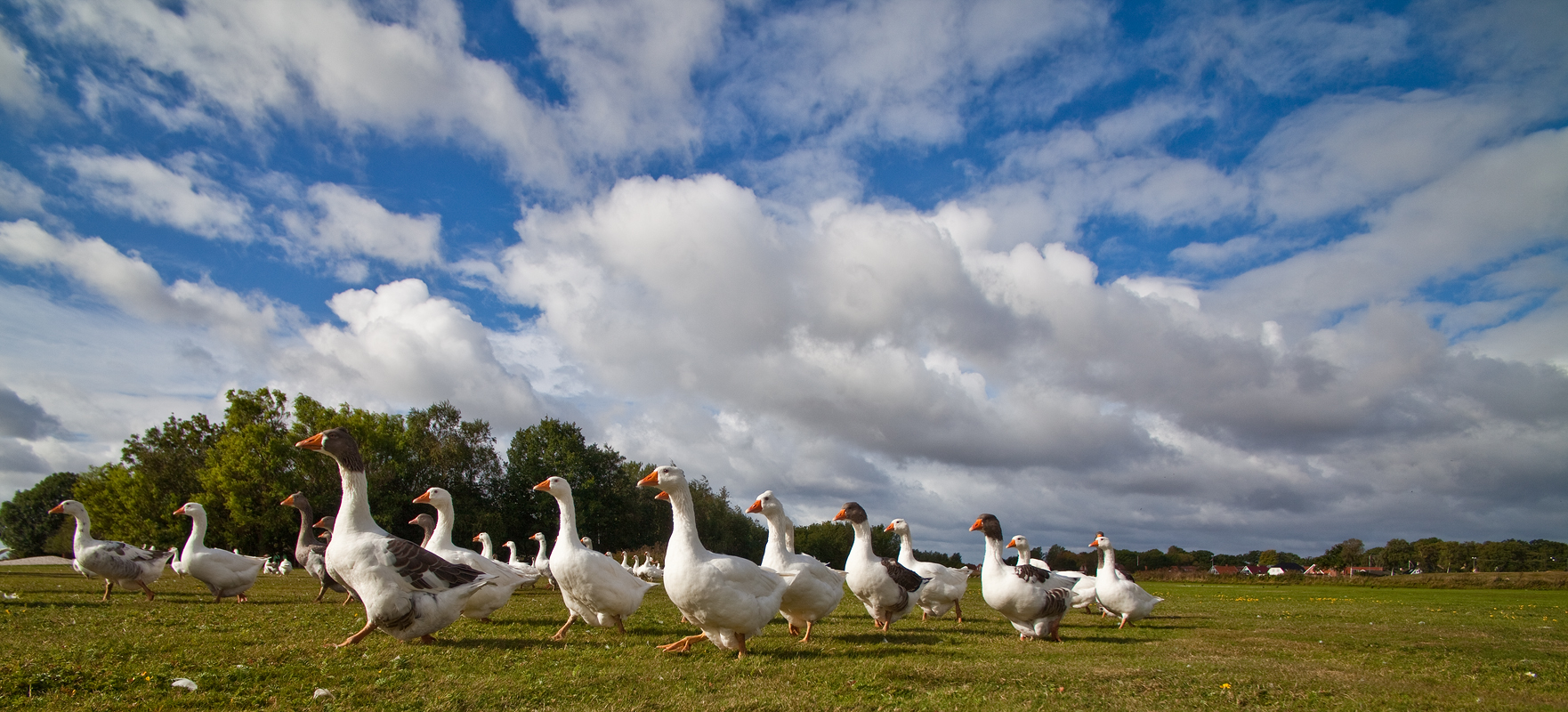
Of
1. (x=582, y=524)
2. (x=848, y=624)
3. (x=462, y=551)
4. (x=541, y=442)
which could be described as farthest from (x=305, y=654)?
(x=541, y=442)

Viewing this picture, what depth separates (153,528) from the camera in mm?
50938

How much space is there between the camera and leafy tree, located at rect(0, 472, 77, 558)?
95.9 m

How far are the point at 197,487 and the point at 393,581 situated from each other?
6116 cm

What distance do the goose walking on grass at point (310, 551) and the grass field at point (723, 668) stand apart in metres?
4.57

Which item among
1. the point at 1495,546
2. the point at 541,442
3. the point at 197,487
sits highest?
the point at 541,442

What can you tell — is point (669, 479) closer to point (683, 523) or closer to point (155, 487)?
point (683, 523)

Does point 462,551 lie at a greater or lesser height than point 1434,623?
greater

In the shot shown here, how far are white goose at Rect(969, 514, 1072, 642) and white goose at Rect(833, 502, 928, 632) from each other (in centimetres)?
144

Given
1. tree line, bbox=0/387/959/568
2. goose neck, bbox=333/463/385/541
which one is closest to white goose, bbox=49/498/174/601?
goose neck, bbox=333/463/385/541

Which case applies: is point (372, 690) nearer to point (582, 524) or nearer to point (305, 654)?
point (305, 654)

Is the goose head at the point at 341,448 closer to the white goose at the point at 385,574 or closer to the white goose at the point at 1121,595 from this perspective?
the white goose at the point at 385,574

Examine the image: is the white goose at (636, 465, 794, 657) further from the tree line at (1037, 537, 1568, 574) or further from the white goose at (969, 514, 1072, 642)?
the tree line at (1037, 537, 1568, 574)

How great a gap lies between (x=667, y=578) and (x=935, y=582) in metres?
7.58

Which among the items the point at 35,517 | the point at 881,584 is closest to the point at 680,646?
the point at 881,584
